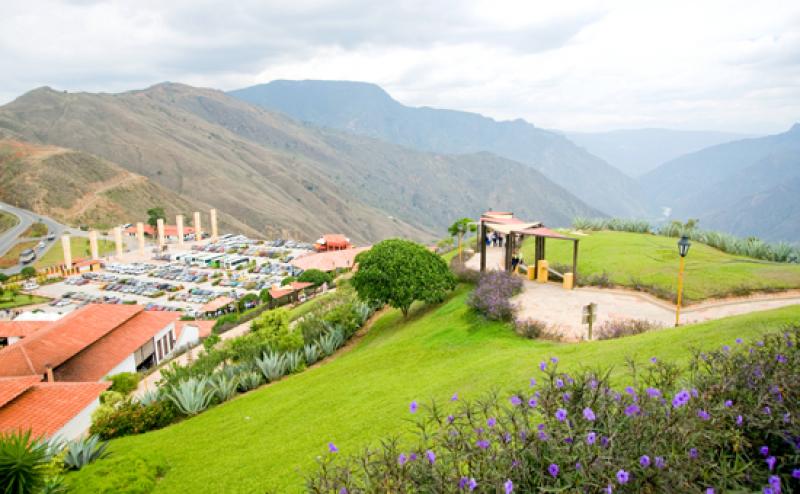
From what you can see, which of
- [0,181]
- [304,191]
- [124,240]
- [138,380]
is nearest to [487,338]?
[138,380]

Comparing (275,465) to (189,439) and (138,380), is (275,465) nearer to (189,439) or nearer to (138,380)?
Answer: (189,439)

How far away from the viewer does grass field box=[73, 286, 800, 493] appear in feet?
24.6

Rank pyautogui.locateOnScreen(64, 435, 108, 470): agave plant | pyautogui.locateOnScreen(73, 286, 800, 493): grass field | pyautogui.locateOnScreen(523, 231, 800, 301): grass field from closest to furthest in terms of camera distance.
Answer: pyautogui.locateOnScreen(73, 286, 800, 493): grass field
pyautogui.locateOnScreen(64, 435, 108, 470): agave plant
pyautogui.locateOnScreen(523, 231, 800, 301): grass field

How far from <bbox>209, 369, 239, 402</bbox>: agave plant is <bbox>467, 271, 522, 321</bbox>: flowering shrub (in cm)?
703

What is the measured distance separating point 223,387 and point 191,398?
88 cm

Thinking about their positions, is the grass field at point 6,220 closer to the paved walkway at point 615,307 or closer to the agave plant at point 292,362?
the agave plant at point 292,362

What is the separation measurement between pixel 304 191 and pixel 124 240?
3281 inches

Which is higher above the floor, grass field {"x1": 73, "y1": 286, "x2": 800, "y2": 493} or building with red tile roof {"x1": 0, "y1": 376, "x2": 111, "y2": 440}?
grass field {"x1": 73, "y1": 286, "x2": 800, "y2": 493}

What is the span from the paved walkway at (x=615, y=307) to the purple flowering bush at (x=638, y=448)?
843cm

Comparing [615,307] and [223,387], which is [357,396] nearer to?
[223,387]

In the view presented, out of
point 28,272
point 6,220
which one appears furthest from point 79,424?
point 6,220

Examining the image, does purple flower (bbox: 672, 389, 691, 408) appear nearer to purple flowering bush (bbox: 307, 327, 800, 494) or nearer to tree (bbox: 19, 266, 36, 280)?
purple flowering bush (bbox: 307, 327, 800, 494)

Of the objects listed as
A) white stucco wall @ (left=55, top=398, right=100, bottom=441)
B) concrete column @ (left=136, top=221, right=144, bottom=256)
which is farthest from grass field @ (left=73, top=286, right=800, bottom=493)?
concrete column @ (left=136, top=221, right=144, bottom=256)

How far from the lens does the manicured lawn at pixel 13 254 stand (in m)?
68.6
